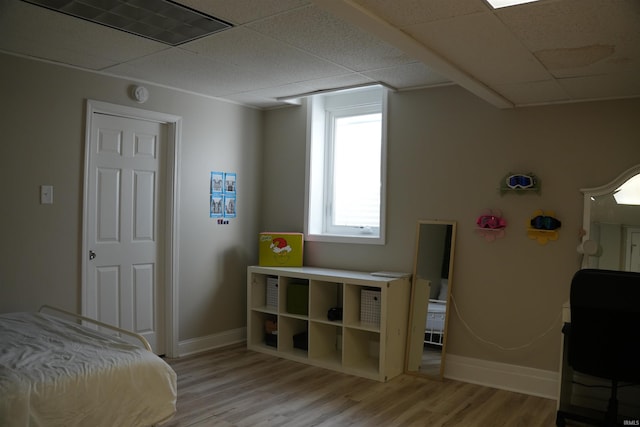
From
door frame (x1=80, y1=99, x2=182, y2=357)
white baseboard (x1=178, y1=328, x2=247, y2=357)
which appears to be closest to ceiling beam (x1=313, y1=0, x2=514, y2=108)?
door frame (x1=80, y1=99, x2=182, y2=357)

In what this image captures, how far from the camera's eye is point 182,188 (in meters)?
4.49

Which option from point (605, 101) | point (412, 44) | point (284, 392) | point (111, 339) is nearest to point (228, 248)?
point (284, 392)

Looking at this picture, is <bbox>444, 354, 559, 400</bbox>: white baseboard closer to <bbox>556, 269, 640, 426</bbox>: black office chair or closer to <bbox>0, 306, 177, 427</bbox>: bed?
<bbox>556, 269, 640, 426</bbox>: black office chair

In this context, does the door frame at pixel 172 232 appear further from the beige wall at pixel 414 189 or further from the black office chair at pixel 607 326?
the black office chair at pixel 607 326

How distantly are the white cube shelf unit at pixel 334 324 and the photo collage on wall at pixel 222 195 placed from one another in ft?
1.98

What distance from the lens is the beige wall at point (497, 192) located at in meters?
3.59

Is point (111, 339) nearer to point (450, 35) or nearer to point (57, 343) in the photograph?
point (57, 343)

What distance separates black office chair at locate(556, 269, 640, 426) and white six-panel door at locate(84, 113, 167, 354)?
3.17m

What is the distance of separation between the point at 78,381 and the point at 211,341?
8.05 ft

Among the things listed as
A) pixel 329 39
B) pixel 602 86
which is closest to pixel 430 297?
pixel 602 86

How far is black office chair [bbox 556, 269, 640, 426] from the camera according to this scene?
2662mm

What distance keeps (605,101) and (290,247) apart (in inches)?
108

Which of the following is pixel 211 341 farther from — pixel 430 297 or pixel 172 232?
pixel 430 297

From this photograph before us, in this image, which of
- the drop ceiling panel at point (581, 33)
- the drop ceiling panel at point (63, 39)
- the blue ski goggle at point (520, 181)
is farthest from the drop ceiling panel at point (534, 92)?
the drop ceiling panel at point (63, 39)
